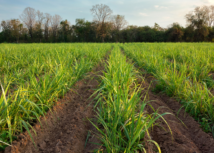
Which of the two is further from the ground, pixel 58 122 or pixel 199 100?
pixel 199 100

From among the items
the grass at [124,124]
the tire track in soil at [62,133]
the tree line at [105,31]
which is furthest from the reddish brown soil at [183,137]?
the tree line at [105,31]

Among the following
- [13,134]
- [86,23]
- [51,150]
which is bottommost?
[51,150]

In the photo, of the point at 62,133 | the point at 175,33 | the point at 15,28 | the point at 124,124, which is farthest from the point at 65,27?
the point at 124,124

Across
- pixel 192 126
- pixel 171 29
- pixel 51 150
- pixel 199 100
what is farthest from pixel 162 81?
pixel 171 29

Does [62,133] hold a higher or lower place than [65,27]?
lower

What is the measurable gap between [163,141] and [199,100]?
88 cm

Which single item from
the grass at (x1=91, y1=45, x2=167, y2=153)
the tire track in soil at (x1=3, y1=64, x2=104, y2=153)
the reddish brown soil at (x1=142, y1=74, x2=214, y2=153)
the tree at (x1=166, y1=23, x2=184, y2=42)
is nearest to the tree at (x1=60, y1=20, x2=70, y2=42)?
the tree at (x1=166, y1=23, x2=184, y2=42)

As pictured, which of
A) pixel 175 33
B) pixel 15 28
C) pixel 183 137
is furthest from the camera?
pixel 15 28

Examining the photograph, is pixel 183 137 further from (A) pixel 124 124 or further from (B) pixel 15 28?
(B) pixel 15 28

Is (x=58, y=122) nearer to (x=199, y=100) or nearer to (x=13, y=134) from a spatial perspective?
(x=13, y=134)

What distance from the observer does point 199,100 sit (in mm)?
1797

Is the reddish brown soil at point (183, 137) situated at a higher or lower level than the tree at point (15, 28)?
lower

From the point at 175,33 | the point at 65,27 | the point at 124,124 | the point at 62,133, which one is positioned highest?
the point at 65,27

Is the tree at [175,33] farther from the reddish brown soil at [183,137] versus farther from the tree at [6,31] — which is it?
the tree at [6,31]
